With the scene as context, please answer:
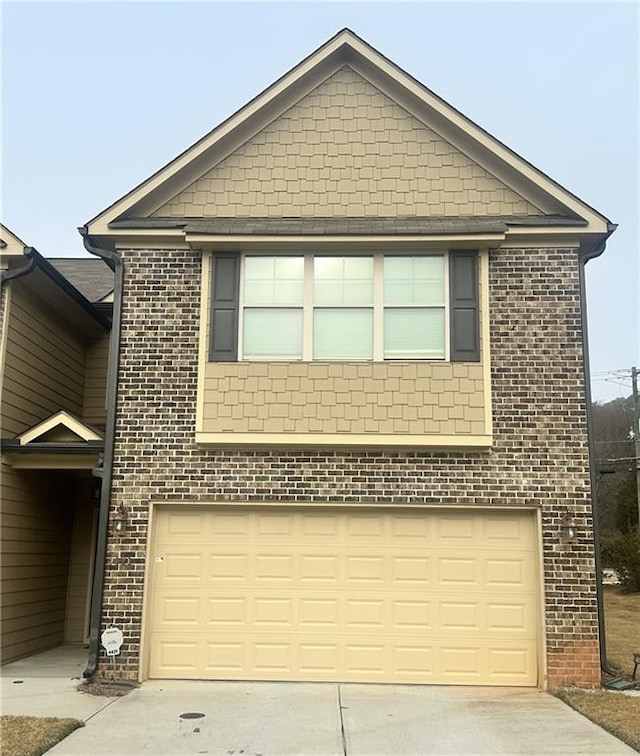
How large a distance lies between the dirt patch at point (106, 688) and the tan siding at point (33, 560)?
2.10 m

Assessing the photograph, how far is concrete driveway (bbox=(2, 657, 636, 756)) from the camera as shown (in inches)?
258

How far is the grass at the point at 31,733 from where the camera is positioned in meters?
6.28

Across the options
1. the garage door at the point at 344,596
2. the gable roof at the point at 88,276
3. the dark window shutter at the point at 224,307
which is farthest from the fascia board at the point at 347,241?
the gable roof at the point at 88,276

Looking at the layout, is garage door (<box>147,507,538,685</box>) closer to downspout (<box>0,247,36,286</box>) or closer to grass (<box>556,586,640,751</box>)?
grass (<box>556,586,640,751</box>)

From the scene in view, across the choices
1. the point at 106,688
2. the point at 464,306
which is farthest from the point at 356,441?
the point at 106,688

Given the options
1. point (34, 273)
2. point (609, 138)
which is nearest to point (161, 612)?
point (34, 273)

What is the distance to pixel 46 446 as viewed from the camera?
10.3 metres

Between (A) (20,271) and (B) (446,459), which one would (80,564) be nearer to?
(A) (20,271)

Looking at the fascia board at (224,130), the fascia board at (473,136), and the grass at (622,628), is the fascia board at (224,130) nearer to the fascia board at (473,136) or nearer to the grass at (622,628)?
the fascia board at (473,136)

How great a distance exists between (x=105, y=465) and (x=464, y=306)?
198 inches

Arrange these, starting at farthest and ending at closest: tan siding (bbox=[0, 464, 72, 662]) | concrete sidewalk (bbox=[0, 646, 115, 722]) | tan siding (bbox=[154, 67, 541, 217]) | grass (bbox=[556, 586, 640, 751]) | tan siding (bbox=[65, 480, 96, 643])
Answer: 1. tan siding (bbox=[65, 480, 96, 643])
2. tan siding (bbox=[0, 464, 72, 662])
3. tan siding (bbox=[154, 67, 541, 217])
4. concrete sidewalk (bbox=[0, 646, 115, 722])
5. grass (bbox=[556, 586, 640, 751])

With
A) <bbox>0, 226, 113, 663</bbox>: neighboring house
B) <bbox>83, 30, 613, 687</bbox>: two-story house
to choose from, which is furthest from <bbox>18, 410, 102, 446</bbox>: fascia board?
<bbox>83, 30, 613, 687</bbox>: two-story house

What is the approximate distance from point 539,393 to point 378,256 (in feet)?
8.98

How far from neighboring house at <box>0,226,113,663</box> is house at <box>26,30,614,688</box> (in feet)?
4.46
